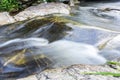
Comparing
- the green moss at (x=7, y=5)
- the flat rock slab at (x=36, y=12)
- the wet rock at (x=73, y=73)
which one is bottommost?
the wet rock at (x=73, y=73)

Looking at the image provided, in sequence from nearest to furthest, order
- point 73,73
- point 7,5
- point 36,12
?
point 73,73 < point 36,12 < point 7,5

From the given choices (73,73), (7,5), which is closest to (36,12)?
(7,5)

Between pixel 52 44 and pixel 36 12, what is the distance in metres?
3.88

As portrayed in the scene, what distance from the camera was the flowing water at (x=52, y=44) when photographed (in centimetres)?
575

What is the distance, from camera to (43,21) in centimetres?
912

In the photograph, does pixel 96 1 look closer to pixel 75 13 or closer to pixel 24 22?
pixel 75 13

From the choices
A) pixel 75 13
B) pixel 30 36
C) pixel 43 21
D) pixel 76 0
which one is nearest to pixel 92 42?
pixel 30 36

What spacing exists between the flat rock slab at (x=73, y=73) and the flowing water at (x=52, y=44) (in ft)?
1.44

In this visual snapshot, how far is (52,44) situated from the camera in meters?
6.98

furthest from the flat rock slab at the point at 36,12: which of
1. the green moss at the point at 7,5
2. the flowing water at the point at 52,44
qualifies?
the green moss at the point at 7,5

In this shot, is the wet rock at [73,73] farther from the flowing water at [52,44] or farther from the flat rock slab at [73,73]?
the flowing water at [52,44]

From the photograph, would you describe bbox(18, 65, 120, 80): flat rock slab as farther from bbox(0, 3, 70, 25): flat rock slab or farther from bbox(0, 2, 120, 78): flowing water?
bbox(0, 3, 70, 25): flat rock slab

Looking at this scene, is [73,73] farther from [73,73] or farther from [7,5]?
[7,5]

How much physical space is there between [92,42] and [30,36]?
2.00 meters
